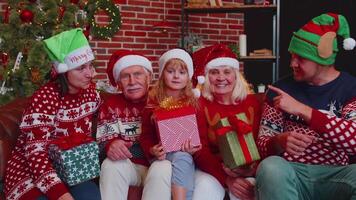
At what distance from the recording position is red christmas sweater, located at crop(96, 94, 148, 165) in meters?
2.72

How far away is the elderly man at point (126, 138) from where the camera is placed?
2496mm

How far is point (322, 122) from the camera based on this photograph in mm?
2285

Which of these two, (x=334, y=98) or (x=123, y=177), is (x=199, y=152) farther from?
(x=334, y=98)

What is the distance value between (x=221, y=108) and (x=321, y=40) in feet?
2.06

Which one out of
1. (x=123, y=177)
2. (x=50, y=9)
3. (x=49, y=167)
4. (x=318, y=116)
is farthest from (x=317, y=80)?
(x=50, y=9)

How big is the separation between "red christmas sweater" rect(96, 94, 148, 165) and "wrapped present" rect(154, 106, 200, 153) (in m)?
0.23

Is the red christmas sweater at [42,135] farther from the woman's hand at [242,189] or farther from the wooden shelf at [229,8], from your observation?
the wooden shelf at [229,8]

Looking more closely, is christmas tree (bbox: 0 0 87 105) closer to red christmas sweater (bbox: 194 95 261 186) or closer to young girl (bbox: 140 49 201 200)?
young girl (bbox: 140 49 201 200)

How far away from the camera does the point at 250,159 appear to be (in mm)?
2447

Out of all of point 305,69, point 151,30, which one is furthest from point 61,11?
point 305,69

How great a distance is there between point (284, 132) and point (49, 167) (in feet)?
3.60

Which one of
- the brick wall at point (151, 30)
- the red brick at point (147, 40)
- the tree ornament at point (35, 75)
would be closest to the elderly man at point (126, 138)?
the tree ornament at point (35, 75)

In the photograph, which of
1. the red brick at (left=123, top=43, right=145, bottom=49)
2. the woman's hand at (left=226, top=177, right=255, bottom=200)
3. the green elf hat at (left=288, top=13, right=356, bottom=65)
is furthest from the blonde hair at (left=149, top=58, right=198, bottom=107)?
the red brick at (left=123, top=43, right=145, bottom=49)

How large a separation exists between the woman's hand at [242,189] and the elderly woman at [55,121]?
2.11 feet
